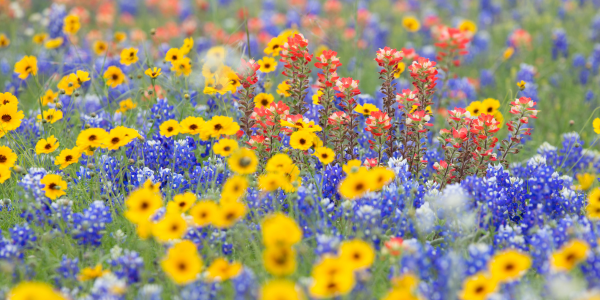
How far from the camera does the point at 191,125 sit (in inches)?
110

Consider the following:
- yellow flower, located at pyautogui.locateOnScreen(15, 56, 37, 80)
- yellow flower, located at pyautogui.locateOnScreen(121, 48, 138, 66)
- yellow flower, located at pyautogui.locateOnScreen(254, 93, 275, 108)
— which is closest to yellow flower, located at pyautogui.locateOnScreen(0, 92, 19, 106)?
yellow flower, located at pyautogui.locateOnScreen(15, 56, 37, 80)

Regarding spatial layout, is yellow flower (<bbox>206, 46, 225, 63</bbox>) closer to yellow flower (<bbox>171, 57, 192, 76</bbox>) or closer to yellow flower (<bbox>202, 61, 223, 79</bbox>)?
yellow flower (<bbox>202, 61, 223, 79</bbox>)

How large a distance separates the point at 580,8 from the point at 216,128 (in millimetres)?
7835

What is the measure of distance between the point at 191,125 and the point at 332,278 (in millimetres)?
1468

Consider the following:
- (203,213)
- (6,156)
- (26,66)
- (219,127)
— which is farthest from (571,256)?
(26,66)

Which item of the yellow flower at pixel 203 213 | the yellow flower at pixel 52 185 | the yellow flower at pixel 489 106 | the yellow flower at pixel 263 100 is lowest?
the yellow flower at pixel 203 213

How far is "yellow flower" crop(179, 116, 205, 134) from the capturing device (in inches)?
108

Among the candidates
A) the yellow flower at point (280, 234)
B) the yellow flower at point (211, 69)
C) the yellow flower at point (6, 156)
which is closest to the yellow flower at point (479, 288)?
the yellow flower at point (280, 234)

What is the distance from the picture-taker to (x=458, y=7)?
9.49m

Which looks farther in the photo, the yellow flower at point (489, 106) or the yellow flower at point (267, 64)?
the yellow flower at point (267, 64)

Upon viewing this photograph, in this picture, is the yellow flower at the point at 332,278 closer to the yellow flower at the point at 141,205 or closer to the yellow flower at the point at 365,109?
the yellow flower at the point at 141,205

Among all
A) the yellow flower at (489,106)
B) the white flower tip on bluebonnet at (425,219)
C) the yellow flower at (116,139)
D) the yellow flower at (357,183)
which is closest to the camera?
the yellow flower at (357,183)

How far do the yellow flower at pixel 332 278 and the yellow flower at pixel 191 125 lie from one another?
4.26 feet

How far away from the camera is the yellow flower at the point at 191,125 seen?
274 cm
